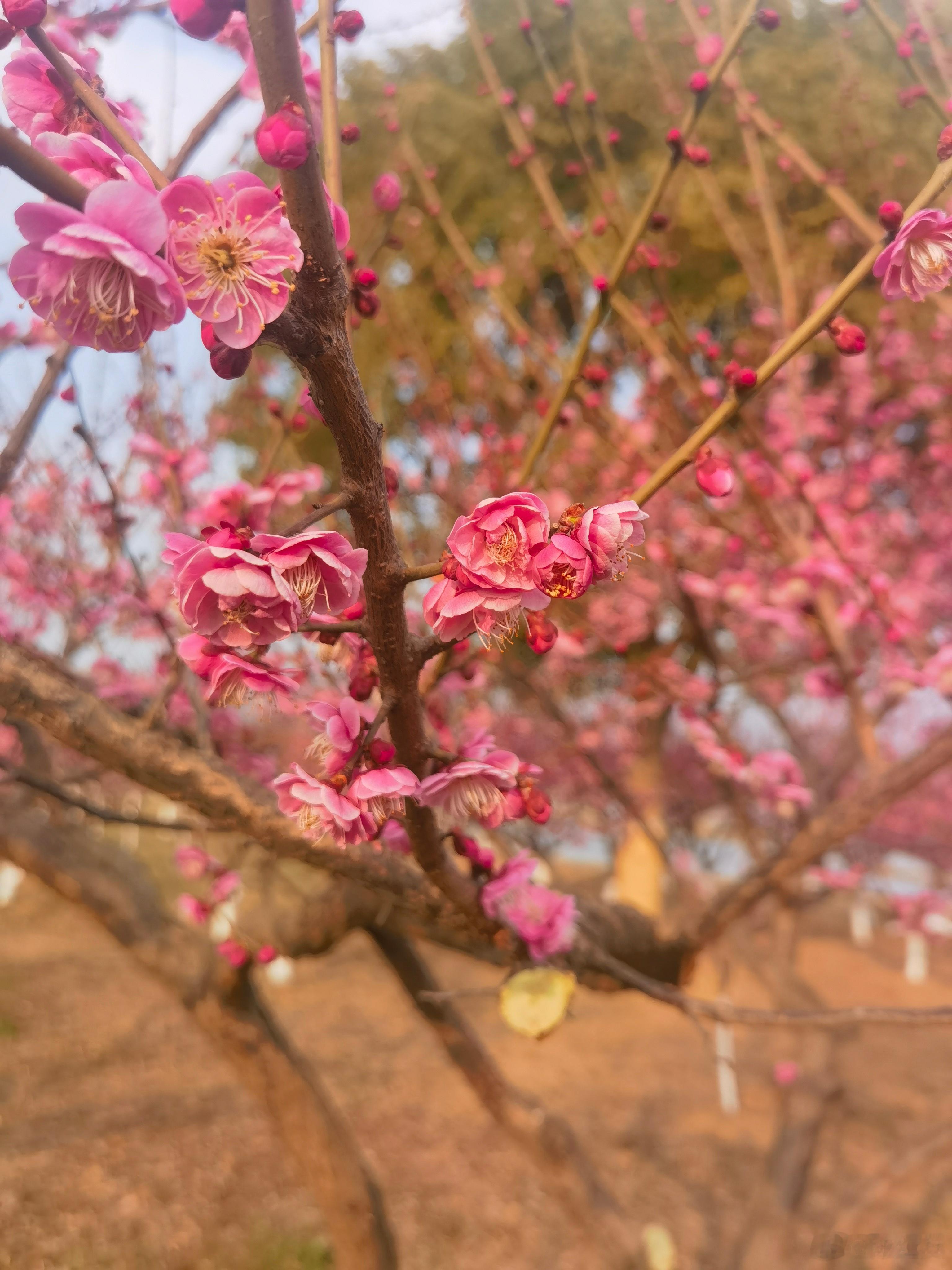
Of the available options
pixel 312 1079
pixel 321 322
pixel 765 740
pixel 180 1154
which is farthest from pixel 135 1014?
pixel 765 740

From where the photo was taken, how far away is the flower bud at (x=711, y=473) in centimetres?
97

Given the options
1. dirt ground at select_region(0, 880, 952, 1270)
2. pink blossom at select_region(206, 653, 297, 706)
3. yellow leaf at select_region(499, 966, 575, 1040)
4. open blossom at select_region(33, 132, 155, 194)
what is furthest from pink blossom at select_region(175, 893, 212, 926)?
open blossom at select_region(33, 132, 155, 194)

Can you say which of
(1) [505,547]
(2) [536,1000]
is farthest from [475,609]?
(2) [536,1000]

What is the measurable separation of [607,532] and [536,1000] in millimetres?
1018

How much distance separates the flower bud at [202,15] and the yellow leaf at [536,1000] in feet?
4.78

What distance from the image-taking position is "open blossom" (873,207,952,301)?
0.83m

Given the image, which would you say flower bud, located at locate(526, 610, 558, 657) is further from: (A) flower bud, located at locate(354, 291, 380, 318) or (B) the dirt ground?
(B) the dirt ground

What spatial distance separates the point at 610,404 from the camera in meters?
3.59

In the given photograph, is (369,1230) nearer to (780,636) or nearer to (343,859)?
(343,859)

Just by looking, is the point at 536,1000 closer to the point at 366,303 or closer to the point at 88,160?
the point at 366,303

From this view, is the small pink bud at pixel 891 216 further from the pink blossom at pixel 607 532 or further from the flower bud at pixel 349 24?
the flower bud at pixel 349 24

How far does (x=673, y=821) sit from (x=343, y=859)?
352 inches

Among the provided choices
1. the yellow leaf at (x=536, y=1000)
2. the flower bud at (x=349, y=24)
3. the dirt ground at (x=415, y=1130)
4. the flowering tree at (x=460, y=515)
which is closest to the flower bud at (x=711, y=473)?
the flowering tree at (x=460, y=515)

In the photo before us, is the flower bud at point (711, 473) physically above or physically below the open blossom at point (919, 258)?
below
